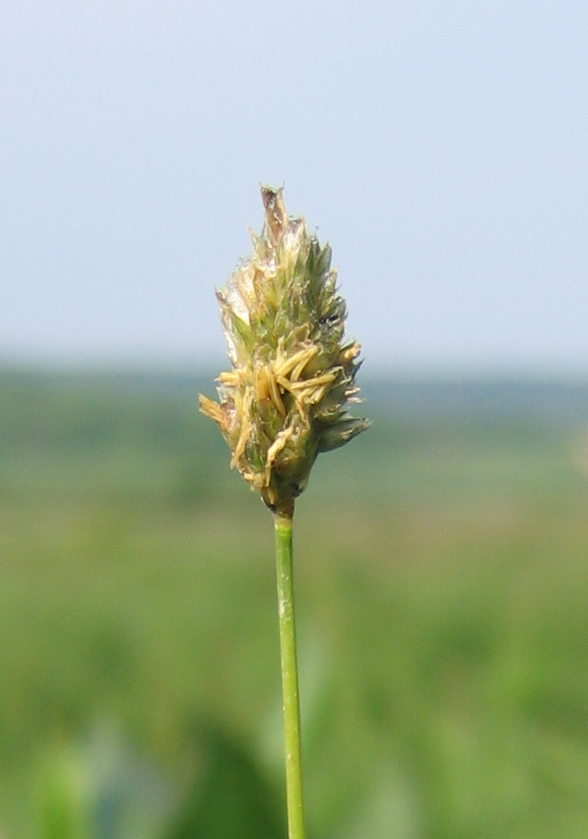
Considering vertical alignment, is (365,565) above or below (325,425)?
below

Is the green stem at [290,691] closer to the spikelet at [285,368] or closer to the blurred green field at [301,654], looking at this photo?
the spikelet at [285,368]

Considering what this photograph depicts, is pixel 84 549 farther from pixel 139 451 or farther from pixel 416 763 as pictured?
pixel 139 451

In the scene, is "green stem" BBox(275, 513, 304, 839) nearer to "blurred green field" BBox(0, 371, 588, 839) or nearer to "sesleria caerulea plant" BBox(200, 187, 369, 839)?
"sesleria caerulea plant" BBox(200, 187, 369, 839)

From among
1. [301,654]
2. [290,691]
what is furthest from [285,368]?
[301,654]

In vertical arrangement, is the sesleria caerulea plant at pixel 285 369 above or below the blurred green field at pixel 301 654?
above

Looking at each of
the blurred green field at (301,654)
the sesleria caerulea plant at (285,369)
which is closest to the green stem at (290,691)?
the sesleria caerulea plant at (285,369)

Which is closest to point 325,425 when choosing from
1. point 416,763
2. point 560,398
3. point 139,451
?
point 416,763
